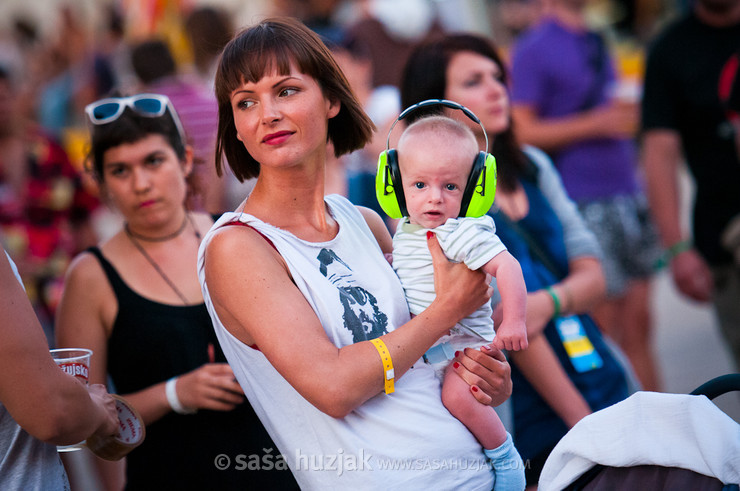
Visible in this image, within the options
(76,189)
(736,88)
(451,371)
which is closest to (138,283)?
(451,371)

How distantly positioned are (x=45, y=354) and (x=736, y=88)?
140 inches

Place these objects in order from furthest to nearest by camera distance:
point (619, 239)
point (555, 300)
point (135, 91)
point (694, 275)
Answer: point (619, 239) → point (694, 275) → point (135, 91) → point (555, 300)

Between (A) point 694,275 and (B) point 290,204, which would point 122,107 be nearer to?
(B) point 290,204

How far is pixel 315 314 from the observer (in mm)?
1976

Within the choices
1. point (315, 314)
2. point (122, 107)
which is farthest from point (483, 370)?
point (122, 107)

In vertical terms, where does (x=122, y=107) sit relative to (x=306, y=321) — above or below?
above

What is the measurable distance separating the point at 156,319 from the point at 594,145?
3036 mm

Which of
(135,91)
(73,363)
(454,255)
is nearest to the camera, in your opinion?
(454,255)

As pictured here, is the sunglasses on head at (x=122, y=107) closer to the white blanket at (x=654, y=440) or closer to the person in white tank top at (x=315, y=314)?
the person in white tank top at (x=315, y=314)

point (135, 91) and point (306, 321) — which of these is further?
point (135, 91)

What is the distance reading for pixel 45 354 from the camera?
193 centimetres

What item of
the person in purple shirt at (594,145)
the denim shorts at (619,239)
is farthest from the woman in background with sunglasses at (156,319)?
the denim shorts at (619,239)

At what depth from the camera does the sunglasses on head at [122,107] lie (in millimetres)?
2850

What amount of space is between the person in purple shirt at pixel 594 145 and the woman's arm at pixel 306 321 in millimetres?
2891
